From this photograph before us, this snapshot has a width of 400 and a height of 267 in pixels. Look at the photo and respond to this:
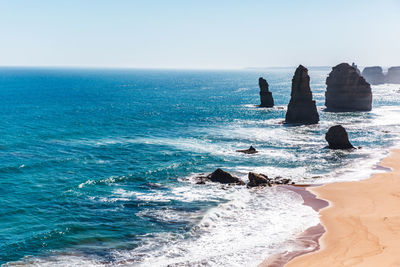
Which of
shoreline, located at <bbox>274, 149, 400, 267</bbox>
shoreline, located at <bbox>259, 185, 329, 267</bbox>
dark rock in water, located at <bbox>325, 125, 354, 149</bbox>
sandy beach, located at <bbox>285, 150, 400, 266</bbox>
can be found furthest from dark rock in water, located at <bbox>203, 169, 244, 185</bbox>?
dark rock in water, located at <bbox>325, 125, 354, 149</bbox>

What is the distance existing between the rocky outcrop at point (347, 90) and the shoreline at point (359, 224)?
2482 inches

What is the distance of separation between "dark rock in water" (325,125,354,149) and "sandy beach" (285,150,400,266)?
1474 centimetres

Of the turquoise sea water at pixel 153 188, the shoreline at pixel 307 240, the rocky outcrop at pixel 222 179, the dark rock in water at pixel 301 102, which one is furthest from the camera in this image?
the dark rock in water at pixel 301 102

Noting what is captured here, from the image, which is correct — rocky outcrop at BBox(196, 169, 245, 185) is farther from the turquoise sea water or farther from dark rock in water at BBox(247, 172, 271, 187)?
the turquoise sea water

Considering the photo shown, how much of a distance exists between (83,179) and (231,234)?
77.9 feet

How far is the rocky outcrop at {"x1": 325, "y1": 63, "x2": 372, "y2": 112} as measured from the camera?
369ft

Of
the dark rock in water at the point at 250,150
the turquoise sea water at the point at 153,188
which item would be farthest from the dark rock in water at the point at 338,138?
the dark rock in water at the point at 250,150

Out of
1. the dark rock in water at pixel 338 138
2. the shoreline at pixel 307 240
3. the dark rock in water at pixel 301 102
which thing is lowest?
the shoreline at pixel 307 240

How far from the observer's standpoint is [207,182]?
5059cm

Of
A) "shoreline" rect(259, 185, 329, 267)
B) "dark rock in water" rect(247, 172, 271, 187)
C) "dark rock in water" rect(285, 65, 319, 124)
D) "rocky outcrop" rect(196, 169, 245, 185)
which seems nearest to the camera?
"shoreline" rect(259, 185, 329, 267)

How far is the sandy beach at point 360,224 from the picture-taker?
29.7 m

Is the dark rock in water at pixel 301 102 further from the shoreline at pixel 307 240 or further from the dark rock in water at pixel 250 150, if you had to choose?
the shoreline at pixel 307 240

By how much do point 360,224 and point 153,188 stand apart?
2417 centimetres

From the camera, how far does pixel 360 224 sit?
37031 millimetres
